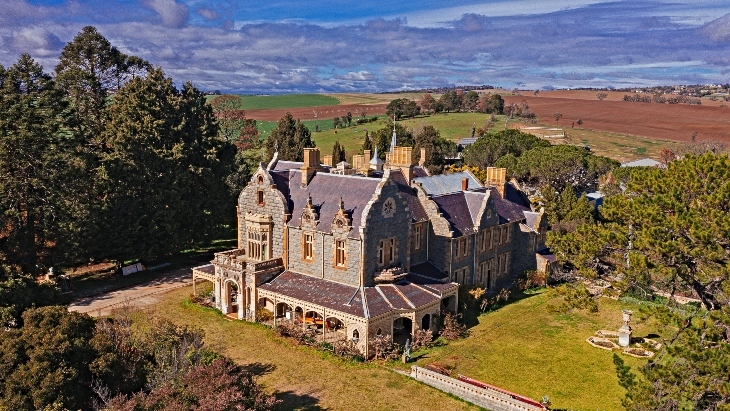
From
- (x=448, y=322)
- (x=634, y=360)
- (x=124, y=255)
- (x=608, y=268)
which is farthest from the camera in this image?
(x=124, y=255)

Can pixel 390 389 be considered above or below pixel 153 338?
below

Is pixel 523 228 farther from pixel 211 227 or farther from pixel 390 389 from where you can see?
pixel 211 227

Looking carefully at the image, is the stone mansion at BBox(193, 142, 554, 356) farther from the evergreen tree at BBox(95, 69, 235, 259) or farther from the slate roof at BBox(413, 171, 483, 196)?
the evergreen tree at BBox(95, 69, 235, 259)

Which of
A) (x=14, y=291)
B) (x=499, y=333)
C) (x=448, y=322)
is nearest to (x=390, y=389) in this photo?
(x=448, y=322)

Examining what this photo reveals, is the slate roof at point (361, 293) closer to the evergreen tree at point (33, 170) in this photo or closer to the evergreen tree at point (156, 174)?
the evergreen tree at point (156, 174)

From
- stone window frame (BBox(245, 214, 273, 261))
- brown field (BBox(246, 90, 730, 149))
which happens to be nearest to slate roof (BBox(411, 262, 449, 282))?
stone window frame (BBox(245, 214, 273, 261))

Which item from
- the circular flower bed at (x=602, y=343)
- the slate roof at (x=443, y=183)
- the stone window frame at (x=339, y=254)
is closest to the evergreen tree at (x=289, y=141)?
the slate roof at (x=443, y=183)

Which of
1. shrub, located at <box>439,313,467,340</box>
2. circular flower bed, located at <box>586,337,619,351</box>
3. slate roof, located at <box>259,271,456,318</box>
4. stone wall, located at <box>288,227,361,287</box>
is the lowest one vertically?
circular flower bed, located at <box>586,337,619,351</box>
